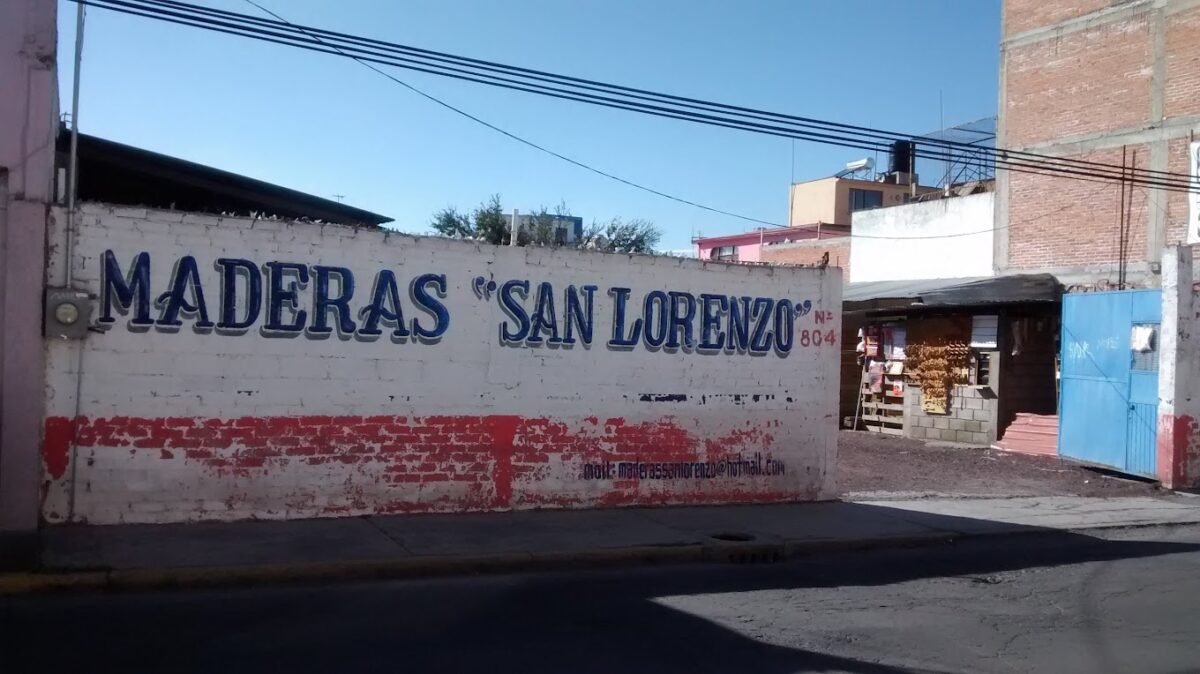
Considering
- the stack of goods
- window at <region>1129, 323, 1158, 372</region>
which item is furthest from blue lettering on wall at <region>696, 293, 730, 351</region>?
the stack of goods

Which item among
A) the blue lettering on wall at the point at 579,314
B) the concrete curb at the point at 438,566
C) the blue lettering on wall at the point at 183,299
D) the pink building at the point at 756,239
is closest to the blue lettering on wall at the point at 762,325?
the blue lettering on wall at the point at 579,314

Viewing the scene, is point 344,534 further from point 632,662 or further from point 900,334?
point 900,334

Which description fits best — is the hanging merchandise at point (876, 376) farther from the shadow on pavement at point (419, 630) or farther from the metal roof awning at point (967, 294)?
the shadow on pavement at point (419, 630)

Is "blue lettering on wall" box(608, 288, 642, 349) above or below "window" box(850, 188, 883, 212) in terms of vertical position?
below

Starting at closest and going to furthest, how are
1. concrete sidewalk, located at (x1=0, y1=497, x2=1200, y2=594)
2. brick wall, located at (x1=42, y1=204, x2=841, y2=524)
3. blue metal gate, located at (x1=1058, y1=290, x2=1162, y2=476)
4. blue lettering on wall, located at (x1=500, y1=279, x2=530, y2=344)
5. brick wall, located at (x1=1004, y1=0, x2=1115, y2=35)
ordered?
1. concrete sidewalk, located at (x1=0, y1=497, x2=1200, y2=594)
2. brick wall, located at (x1=42, y1=204, x2=841, y2=524)
3. blue lettering on wall, located at (x1=500, y1=279, x2=530, y2=344)
4. blue metal gate, located at (x1=1058, y1=290, x2=1162, y2=476)
5. brick wall, located at (x1=1004, y1=0, x2=1115, y2=35)

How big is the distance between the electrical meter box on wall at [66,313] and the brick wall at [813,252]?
2785 centimetres

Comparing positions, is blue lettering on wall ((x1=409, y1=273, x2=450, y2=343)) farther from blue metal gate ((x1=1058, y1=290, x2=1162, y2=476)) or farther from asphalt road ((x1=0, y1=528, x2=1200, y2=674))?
blue metal gate ((x1=1058, y1=290, x2=1162, y2=476))

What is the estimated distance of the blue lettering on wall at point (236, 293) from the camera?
36.3 feet

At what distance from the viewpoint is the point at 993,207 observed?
2661 cm

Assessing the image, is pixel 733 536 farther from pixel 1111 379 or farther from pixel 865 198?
pixel 865 198

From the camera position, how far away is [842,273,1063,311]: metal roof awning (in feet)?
70.6

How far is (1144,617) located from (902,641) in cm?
255

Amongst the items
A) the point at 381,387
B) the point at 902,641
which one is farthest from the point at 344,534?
the point at 902,641

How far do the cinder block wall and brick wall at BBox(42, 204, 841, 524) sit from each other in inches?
357
